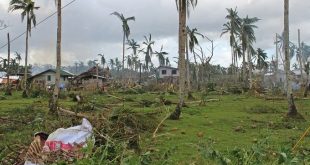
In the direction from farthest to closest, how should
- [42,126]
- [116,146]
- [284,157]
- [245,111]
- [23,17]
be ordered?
1. [23,17]
2. [245,111]
3. [42,126]
4. [116,146]
5. [284,157]

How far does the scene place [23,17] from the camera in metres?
46.4

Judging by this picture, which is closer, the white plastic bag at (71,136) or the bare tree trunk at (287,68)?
the white plastic bag at (71,136)

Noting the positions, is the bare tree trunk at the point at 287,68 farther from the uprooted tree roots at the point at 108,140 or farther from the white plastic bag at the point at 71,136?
the white plastic bag at the point at 71,136

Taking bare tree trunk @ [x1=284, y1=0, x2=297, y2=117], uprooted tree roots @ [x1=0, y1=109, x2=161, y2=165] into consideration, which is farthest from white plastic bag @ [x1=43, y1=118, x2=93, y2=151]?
bare tree trunk @ [x1=284, y1=0, x2=297, y2=117]

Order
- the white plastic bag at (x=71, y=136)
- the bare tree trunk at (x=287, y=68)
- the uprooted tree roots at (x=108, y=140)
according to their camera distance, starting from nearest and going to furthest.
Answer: the uprooted tree roots at (x=108, y=140), the white plastic bag at (x=71, y=136), the bare tree trunk at (x=287, y=68)

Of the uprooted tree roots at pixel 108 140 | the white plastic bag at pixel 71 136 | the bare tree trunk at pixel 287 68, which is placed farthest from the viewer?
the bare tree trunk at pixel 287 68

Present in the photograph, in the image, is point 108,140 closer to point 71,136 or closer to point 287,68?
point 71,136

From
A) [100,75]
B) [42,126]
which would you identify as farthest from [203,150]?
[100,75]

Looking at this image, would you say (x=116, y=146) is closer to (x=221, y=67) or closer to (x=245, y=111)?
(x=245, y=111)

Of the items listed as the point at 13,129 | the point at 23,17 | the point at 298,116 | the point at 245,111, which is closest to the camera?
the point at 13,129

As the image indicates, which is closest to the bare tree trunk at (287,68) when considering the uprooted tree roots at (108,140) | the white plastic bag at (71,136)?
the uprooted tree roots at (108,140)

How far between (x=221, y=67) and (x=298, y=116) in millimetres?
85435

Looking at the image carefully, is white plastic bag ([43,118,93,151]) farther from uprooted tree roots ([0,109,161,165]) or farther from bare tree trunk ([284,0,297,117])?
bare tree trunk ([284,0,297,117])

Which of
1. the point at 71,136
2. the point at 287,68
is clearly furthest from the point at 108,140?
the point at 287,68
